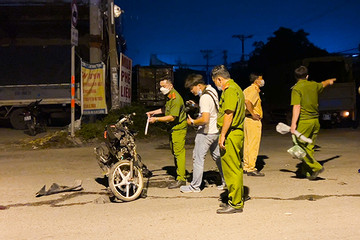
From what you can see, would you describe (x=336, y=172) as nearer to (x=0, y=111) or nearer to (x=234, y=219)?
(x=234, y=219)

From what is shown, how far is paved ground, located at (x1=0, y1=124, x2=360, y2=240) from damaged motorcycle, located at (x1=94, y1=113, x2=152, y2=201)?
24cm

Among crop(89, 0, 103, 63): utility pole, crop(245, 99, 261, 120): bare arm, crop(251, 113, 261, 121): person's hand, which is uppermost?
crop(89, 0, 103, 63): utility pole

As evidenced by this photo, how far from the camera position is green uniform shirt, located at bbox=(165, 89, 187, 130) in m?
6.56

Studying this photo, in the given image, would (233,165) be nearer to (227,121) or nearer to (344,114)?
(227,121)

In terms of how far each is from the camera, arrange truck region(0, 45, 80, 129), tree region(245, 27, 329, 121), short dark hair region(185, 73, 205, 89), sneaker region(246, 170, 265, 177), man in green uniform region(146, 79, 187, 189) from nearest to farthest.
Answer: short dark hair region(185, 73, 205, 89), man in green uniform region(146, 79, 187, 189), sneaker region(246, 170, 265, 177), truck region(0, 45, 80, 129), tree region(245, 27, 329, 121)

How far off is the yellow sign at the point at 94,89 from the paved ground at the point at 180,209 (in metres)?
4.99

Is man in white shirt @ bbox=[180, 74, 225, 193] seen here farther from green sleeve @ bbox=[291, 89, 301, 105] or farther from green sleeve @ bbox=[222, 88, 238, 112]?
green sleeve @ bbox=[291, 89, 301, 105]

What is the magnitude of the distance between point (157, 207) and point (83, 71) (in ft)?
28.5

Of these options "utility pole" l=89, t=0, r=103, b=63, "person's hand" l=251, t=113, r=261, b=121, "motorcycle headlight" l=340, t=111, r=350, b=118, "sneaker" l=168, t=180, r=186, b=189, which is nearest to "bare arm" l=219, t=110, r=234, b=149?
"sneaker" l=168, t=180, r=186, b=189

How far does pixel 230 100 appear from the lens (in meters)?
5.09

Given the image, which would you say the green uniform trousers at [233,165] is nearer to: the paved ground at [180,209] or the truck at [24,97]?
the paved ground at [180,209]

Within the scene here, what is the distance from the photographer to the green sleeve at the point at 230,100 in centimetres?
508

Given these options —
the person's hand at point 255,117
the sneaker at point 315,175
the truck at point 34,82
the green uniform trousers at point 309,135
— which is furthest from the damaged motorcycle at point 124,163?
the truck at point 34,82

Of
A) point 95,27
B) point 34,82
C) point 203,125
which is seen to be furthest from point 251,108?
point 34,82
